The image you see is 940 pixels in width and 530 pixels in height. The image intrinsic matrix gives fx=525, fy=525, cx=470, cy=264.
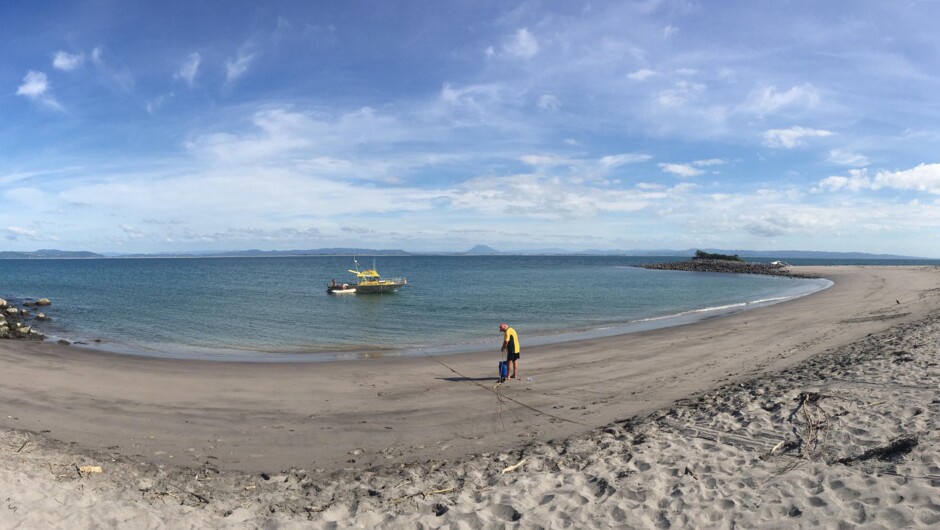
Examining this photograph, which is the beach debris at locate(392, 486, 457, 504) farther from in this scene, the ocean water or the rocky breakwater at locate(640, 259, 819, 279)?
the rocky breakwater at locate(640, 259, 819, 279)

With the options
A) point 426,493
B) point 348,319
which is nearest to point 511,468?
point 426,493

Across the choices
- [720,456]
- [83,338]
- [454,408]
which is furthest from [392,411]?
[83,338]

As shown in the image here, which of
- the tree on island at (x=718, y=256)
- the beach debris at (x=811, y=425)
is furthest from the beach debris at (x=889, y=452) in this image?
the tree on island at (x=718, y=256)

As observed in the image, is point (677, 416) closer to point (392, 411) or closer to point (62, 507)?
point (392, 411)

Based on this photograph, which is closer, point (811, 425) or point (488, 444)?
point (811, 425)

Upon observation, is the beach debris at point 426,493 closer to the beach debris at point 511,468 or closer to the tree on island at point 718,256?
the beach debris at point 511,468

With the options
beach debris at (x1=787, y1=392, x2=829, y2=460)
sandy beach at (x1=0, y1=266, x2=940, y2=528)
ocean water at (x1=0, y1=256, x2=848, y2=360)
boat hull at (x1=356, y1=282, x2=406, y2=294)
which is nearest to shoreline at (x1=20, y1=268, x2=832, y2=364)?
ocean water at (x1=0, y1=256, x2=848, y2=360)

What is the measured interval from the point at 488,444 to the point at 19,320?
34270 millimetres

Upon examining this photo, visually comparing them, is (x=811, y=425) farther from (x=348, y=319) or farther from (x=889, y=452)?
(x=348, y=319)

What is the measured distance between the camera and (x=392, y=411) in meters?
11.9

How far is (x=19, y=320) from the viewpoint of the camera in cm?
3091

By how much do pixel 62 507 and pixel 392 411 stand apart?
633cm

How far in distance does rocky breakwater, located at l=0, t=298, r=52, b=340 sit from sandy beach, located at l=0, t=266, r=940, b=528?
9517 millimetres

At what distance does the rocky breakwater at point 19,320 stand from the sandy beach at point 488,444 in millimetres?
9517
